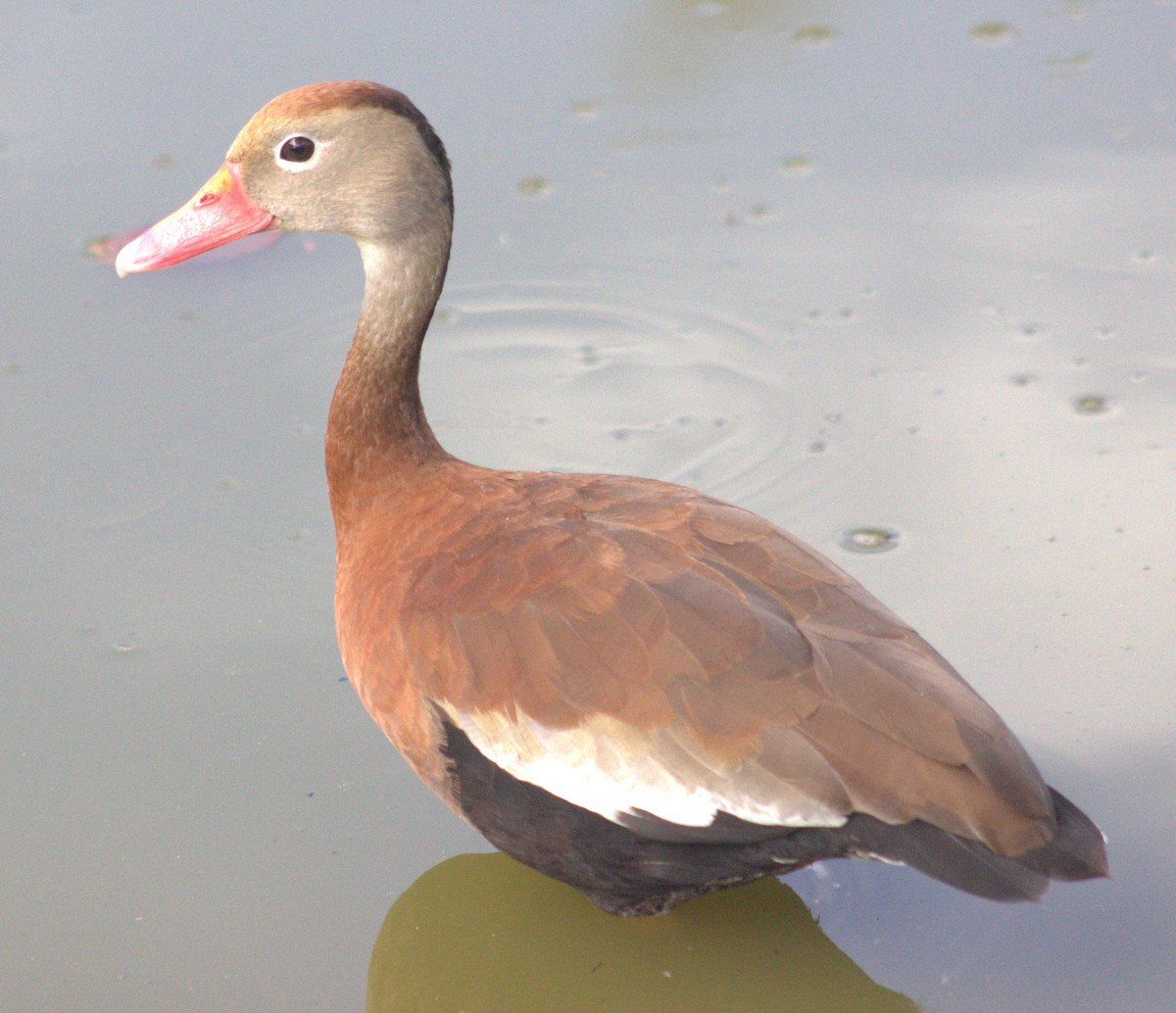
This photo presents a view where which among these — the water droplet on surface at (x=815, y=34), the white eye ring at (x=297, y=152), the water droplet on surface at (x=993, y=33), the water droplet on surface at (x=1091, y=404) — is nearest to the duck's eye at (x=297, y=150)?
the white eye ring at (x=297, y=152)

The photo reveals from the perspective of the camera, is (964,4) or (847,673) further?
(964,4)

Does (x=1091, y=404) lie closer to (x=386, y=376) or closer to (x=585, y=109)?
(x=386, y=376)

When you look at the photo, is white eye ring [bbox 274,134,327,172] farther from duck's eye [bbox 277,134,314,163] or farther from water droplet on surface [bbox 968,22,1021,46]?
water droplet on surface [bbox 968,22,1021,46]

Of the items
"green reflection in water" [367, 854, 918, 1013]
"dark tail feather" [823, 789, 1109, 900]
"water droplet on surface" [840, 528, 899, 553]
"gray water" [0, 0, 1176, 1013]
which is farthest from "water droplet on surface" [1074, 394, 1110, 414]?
"dark tail feather" [823, 789, 1109, 900]

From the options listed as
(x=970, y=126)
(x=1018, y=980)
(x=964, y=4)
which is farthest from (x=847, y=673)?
(x=964, y=4)

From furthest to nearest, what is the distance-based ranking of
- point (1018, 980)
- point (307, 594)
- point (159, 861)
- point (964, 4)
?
point (964, 4) < point (307, 594) < point (159, 861) < point (1018, 980)

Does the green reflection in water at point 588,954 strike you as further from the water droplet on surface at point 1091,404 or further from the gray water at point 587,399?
the water droplet on surface at point 1091,404

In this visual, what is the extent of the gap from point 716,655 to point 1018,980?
0.80 m

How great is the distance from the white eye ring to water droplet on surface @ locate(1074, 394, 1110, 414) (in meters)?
1.92

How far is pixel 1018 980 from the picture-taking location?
8.21ft

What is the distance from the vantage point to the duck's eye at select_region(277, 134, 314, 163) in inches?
109

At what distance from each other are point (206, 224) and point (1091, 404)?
210 centimetres

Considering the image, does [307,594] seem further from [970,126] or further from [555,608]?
[970,126]

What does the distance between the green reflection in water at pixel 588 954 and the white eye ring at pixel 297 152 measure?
1311mm
